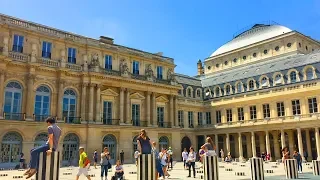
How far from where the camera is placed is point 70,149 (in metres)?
32.7

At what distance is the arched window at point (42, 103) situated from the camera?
31266mm

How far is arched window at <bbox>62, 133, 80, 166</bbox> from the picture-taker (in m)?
32.2

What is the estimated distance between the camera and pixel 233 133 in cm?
4562

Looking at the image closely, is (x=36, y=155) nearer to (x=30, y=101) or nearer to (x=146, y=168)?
(x=146, y=168)

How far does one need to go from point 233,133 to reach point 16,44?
3212 cm

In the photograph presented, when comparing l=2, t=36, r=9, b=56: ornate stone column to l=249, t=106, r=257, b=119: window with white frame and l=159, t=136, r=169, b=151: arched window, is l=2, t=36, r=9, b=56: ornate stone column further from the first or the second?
l=249, t=106, r=257, b=119: window with white frame

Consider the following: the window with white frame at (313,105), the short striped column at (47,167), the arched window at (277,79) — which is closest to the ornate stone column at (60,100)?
the short striped column at (47,167)

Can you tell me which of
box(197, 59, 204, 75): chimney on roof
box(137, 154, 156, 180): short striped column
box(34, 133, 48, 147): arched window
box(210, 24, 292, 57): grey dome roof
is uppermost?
box(210, 24, 292, 57): grey dome roof

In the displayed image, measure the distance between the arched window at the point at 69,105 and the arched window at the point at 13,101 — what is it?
15.7ft

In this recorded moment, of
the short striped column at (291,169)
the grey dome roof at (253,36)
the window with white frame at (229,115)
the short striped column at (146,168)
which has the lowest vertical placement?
the short striped column at (291,169)

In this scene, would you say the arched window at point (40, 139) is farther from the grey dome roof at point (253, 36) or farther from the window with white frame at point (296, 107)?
the grey dome roof at point (253, 36)

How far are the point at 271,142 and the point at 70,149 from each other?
27.8 metres

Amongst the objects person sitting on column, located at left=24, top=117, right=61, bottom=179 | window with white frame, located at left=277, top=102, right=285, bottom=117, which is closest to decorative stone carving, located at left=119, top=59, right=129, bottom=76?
window with white frame, located at left=277, top=102, right=285, bottom=117

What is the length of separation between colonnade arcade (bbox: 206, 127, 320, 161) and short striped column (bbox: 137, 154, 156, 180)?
31.3m
